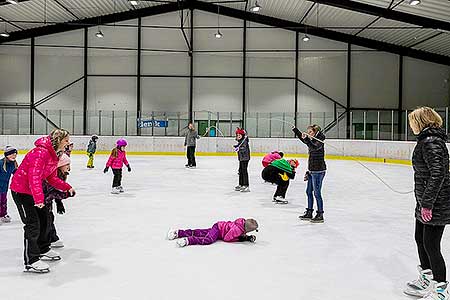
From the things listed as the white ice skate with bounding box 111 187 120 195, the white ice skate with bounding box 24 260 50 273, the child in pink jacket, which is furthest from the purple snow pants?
the white ice skate with bounding box 111 187 120 195

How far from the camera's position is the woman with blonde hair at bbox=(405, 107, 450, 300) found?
3449mm

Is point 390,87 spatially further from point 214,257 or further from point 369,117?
point 214,257

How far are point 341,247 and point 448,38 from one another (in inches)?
876

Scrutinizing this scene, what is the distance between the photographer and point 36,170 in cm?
407

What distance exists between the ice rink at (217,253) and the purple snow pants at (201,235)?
10 cm

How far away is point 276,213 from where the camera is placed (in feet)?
25.8

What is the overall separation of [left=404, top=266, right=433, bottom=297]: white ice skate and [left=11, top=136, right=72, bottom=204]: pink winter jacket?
3.22m

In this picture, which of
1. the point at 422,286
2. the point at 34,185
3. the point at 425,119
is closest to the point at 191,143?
the point at 34,185

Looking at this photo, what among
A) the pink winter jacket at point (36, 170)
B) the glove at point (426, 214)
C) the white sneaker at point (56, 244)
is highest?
the pink winter jacket at point (36, 170)

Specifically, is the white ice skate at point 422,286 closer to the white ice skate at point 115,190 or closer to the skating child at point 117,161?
the skating child at point 117,161

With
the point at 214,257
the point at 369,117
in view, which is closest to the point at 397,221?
the point at 214,257

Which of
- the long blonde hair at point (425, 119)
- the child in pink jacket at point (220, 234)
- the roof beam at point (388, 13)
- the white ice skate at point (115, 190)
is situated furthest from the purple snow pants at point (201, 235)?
the roof beam at point (388, 13)

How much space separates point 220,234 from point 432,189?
113 inches

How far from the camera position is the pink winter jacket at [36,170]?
13.3 feet
